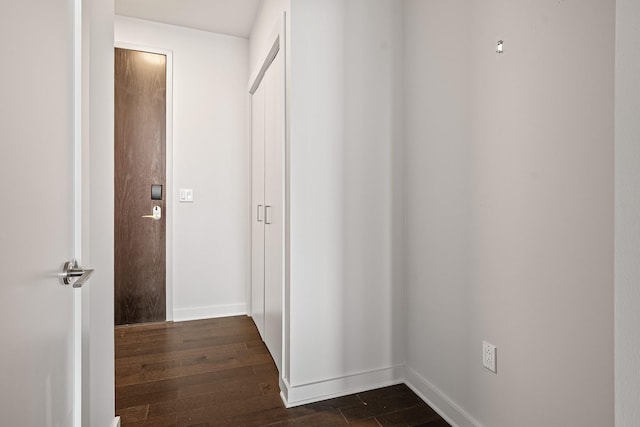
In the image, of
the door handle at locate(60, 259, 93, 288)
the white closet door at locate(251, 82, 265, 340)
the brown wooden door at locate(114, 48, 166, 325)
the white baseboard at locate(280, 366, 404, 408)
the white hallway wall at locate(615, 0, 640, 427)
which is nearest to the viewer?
the white hallway wall at locate(615, 0, 640, 427)

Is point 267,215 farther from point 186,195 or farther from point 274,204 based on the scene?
point 186,195

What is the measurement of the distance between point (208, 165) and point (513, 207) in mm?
Answer: 2609

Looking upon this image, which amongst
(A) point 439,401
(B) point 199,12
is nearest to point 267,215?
(A) point 439,401

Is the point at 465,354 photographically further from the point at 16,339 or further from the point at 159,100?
the point at 159,100

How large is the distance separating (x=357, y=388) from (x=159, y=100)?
279 cm

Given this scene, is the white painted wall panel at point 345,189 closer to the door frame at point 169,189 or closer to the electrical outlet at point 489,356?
the electrical outlet at point 489,356

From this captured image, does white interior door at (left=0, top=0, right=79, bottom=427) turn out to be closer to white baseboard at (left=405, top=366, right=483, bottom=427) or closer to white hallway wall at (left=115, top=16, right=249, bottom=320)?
white baseboard at (left=405, top=366, right=483, bottom=427)

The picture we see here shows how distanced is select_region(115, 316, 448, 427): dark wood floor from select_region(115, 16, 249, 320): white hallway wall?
0.65 m

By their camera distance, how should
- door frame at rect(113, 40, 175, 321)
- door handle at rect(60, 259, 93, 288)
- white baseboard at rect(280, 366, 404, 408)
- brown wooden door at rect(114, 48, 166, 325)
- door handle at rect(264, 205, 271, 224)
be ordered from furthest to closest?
door frame at rect(113, 40, 175, 321) → brown wooden door at rect(114, 48, 166, 325) → door handle at rect(264, 205, 271, 224) → white baseboard at rect(280, 366, 404, 408) → door handle at rect(60, 259, 93, 288)

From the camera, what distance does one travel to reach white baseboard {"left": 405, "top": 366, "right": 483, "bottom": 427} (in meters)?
1.59

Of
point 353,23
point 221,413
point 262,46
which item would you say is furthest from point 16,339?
point 262,46

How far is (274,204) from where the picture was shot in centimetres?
224

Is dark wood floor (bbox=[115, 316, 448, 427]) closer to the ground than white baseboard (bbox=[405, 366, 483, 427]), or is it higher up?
closer to the ground

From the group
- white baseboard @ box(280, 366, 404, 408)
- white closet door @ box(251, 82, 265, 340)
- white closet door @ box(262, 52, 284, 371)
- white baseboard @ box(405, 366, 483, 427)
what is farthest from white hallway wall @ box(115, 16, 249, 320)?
white baseboard @ box(405, 366, 483, 427)
